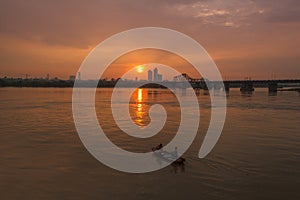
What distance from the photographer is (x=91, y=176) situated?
1617cm

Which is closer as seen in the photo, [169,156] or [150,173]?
[150,173]

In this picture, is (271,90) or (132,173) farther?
(271,90)

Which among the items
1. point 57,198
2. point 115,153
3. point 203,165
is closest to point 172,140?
point 115,153

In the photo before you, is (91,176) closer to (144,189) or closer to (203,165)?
(144,189)

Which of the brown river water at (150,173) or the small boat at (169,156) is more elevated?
the small boat at (169,156)

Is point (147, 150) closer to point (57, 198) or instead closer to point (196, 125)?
point (57, 198)

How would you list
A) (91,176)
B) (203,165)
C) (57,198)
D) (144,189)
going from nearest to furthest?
(57,198)
(144,189)
(91,176)
(203,165)

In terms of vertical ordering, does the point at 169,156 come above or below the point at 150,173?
above

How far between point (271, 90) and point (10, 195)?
597ft

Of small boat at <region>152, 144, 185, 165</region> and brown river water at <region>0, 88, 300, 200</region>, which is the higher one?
small boat at <region>152, 144, 185, 165</region>

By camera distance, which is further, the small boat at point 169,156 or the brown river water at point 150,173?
the small boat at point 169,156

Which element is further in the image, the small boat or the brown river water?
the small boat

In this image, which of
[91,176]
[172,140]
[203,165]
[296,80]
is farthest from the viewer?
[296,80]

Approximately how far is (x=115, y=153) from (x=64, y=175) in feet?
18.6
